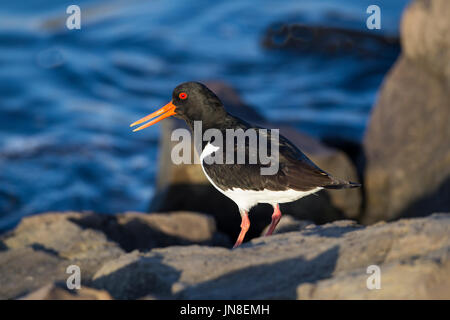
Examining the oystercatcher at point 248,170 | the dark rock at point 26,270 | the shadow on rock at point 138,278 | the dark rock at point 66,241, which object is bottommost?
the shadow on rock at point 138,278

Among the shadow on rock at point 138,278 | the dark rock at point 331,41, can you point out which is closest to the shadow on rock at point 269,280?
the shadow on rock at point 138,278

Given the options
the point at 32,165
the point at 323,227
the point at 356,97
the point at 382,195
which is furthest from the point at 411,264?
the point at 356,97

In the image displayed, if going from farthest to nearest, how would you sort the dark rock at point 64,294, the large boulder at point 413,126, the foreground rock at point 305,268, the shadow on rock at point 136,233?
1. the large boulder at point 413,126
2. the shadow on rock at point 136,233
3. the dark rock at point 64,294
4. the foreground rock at point 305,268

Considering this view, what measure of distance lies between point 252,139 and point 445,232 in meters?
1.81

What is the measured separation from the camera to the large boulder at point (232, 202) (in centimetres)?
761

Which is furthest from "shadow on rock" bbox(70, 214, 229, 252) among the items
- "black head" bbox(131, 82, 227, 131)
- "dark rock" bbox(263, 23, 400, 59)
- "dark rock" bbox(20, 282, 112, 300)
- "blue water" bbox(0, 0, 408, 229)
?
"dark rock" bbox(263, 23, 400, 59)

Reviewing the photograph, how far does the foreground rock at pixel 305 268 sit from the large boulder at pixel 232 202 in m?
3.21

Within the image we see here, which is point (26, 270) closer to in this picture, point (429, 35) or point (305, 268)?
point (305, 268)

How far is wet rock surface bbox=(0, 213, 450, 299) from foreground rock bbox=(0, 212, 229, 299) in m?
0.16

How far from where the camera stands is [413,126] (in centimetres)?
816

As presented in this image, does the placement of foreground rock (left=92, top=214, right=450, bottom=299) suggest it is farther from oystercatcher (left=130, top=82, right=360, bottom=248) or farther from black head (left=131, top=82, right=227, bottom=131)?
black head (left=131, top=82, right=227, bottom=131)

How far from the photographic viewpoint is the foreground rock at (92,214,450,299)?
11.0ft

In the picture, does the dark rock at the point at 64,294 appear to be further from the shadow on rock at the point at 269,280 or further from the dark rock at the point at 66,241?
the dark rock at the point at 66,241
